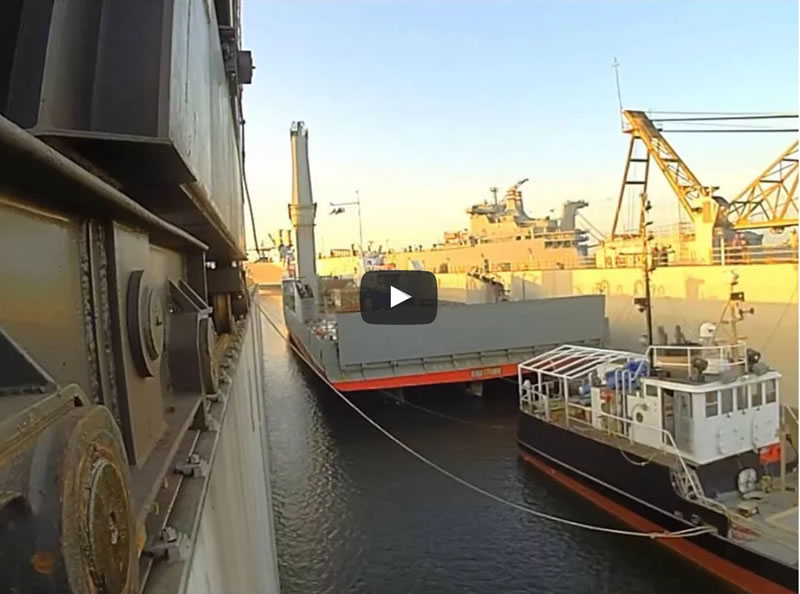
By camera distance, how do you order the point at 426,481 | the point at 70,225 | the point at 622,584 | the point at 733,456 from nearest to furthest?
the point at 70,225
the point at 622,584
the point at 733,456
the point at 426,481

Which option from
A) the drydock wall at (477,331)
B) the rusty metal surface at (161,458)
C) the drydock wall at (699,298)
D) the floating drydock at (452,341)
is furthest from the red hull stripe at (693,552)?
the rusty metal surface at (161,458)

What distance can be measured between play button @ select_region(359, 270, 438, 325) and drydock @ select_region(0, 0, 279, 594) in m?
16.8

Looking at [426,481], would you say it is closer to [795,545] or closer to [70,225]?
[795,545]

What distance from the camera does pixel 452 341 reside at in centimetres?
2066

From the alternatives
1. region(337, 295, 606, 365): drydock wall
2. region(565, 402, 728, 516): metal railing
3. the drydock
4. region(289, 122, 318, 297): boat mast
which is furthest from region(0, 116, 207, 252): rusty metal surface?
region(289, 122, 318, 297): boat mast

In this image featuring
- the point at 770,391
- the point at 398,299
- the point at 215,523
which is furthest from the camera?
the point at 398,299

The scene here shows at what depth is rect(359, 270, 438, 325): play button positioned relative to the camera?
20578 millimetres

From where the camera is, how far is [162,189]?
2.75 metres

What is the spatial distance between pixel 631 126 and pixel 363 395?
61.5ft

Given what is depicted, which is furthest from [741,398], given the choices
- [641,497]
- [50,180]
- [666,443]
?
[50,180]

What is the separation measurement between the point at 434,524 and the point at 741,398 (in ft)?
21.5

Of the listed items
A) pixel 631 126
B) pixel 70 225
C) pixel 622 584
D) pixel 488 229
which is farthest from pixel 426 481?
pixel 488 229

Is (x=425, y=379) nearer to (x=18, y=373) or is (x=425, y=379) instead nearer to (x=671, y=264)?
(x=671, y=264)

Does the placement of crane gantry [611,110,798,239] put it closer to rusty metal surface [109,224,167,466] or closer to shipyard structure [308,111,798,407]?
shipyard structure [308,111,798,407]
